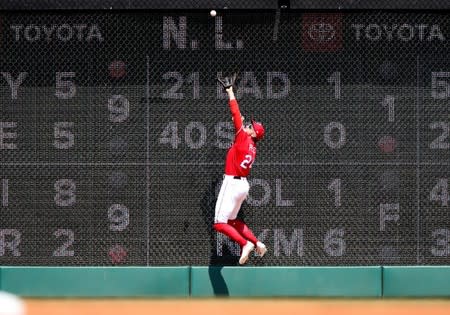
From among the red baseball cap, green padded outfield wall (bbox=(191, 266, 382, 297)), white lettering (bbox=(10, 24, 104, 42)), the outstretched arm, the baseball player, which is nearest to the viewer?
the outstretched arm

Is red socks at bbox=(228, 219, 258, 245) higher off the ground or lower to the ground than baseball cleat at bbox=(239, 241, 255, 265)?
higher

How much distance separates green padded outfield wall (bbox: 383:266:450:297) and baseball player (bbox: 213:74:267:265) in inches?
61.3

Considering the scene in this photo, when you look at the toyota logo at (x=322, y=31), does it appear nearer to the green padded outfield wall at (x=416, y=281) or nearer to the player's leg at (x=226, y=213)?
the player's leg at (x=226, y=213)

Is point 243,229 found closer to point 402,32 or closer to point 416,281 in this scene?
point 416,281

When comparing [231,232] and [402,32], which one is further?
[402,32]

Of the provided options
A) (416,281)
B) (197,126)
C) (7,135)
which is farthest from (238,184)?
(7,135)

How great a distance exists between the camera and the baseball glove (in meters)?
8.74

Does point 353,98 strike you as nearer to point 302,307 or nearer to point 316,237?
point 316,237

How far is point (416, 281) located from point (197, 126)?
3.02 m

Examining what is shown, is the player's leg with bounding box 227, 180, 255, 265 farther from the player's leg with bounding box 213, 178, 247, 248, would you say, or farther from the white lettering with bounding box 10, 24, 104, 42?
the white lettering with bounding box 10, 24, 104, 42

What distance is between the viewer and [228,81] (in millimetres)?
8898

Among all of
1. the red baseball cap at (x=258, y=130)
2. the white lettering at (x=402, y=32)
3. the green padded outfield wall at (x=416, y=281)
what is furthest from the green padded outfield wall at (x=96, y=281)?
the white lettering at (x=402, y=32)

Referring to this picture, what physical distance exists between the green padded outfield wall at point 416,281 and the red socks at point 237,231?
63.3 inches

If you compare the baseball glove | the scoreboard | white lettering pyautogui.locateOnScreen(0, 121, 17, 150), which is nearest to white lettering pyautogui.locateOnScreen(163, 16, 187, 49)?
the scoreboard
